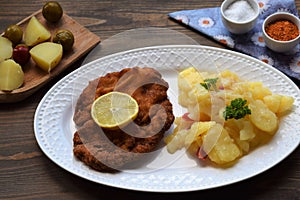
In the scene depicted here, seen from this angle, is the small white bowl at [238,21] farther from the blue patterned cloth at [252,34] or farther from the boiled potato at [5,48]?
the boiled potato at [5,48]

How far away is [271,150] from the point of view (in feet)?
7.50

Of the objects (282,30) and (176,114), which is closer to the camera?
(176,114)

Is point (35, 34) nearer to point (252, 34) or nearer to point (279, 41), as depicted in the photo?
point (252, 34)

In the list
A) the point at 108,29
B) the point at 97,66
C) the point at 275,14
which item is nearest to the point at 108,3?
the point at 108,29

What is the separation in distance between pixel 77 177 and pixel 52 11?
1033 mm

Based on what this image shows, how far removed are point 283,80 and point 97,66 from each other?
0.94 m

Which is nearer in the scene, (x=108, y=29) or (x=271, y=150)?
(x=271, y=150)

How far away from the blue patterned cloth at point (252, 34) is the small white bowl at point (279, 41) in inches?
2.0

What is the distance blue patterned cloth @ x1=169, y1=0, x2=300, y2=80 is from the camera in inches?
106

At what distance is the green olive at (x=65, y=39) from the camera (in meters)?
2.76

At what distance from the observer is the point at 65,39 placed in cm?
276

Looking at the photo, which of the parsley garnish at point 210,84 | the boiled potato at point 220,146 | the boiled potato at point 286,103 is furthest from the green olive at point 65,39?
the boiled potato at point 286,103

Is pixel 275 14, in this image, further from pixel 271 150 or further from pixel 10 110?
pixel 10 110

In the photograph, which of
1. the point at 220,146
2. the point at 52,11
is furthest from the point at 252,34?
the point at 52,11
